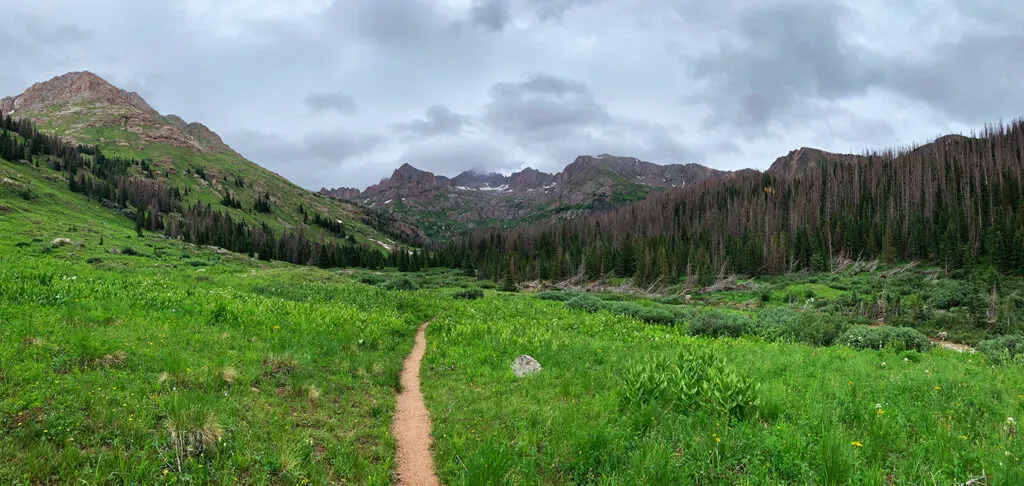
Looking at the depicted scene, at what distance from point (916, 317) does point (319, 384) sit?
52.5m

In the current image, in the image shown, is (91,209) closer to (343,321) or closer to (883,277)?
(343,321)

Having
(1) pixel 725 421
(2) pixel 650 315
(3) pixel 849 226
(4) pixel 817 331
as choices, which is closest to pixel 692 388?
(1) pixel 725 421

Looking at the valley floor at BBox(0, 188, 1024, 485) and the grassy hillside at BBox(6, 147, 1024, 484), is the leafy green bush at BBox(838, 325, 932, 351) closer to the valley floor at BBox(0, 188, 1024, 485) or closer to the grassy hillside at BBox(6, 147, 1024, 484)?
the grassy hillside at BBox(6, 147, 1024, 484)

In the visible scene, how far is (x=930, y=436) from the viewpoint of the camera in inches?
299

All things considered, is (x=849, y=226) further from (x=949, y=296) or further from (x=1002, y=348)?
(x=1002, y=348)

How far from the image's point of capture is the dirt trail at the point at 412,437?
770 centimetres

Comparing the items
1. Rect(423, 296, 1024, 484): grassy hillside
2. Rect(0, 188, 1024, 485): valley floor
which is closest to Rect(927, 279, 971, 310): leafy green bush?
Rect(0, 188, 1024, 485): valley floor

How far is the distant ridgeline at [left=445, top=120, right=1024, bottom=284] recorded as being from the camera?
7862 cm

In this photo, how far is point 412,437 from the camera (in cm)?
923

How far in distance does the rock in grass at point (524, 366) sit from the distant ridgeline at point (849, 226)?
260 feet

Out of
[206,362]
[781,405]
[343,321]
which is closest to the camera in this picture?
[781,405]

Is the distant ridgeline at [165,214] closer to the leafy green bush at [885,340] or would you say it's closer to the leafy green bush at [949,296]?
the leafy green bush at [949,296]

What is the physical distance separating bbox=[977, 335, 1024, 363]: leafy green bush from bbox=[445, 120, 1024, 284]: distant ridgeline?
210 ft

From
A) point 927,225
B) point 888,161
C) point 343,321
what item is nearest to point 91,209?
point 343,321
